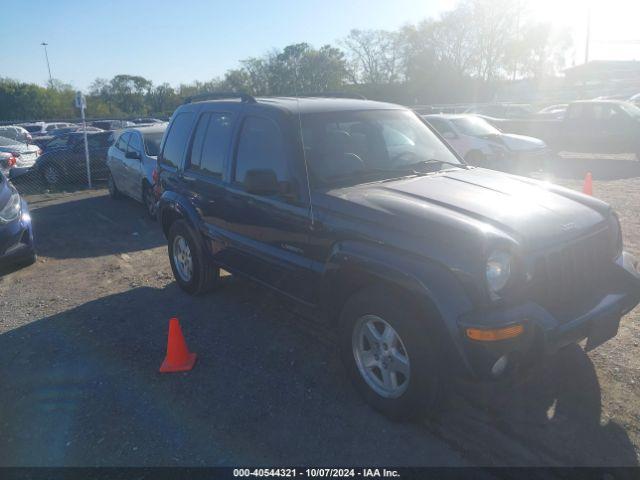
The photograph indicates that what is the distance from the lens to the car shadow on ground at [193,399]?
3205 mm

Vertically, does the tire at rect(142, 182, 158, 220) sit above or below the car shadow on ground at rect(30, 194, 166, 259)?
above

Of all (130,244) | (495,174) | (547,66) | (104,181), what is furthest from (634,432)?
(547,66)

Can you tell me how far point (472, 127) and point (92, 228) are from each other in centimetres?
885

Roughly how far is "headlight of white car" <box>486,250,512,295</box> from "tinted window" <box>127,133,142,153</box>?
28.0 feet

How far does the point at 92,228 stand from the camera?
9680 mm

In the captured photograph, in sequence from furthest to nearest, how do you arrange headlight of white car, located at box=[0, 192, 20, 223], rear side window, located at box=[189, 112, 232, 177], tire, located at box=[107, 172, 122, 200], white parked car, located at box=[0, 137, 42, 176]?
white parked car, located at box=[0, 137, 42, 176] → tire, located at box=[107, 172, 122, 200] → headlight of white car, located at box=[0, 192, 20, 223] → rear side window, located at box=[189, 112, 232, 177]

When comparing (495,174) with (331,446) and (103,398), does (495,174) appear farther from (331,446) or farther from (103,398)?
(103,398)

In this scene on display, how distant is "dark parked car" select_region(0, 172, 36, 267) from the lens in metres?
6.66

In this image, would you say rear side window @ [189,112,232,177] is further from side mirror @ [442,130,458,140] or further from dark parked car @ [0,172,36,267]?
side mirror @ [442,130,458,140]

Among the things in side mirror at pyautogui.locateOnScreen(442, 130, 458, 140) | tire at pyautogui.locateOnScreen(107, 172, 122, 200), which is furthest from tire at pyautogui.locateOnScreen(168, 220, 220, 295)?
side mirror at pyautogui.locateOnScreen(442, 130, 458, 140)

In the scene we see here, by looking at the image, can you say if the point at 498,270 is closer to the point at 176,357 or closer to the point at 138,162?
the point at 176,357

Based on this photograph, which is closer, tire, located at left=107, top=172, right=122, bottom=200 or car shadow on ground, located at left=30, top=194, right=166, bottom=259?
car shadow on ground, located at left=30, top=194, right=166, bottom=259

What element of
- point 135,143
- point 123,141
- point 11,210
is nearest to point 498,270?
point 11,210

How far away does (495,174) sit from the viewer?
445cm
